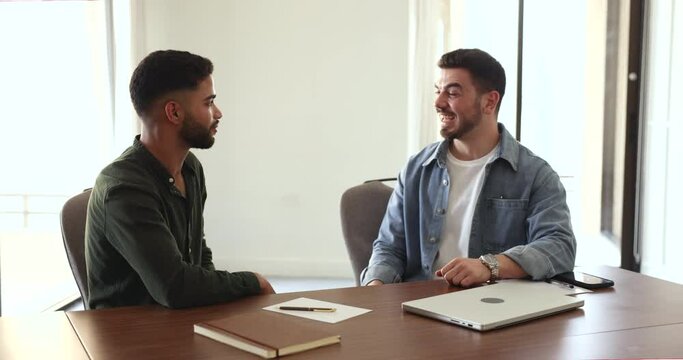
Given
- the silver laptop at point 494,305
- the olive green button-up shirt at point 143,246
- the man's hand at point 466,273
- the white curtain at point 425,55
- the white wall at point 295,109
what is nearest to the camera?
the silver laptop at point 494,305

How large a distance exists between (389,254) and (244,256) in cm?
311

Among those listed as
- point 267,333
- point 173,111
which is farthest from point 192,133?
point 267,333

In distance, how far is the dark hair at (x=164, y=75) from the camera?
1982mm

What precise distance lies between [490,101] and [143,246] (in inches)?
48.9

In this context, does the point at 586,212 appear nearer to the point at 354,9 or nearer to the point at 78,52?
the point at 354,9

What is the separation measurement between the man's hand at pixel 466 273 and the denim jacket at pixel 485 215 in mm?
198

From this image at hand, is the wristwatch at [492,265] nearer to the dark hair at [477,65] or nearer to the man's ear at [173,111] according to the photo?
the dark hair at [477,65]

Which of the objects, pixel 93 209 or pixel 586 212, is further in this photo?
pixel 586 212

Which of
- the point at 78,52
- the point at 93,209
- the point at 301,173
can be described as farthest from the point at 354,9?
the point at 93,209

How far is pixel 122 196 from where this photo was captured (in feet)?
5.75

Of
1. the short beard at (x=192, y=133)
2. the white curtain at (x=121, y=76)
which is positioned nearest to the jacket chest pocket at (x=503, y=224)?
the short beard at (x=192, y=133)

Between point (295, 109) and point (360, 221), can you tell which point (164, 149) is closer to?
point (360, 221)

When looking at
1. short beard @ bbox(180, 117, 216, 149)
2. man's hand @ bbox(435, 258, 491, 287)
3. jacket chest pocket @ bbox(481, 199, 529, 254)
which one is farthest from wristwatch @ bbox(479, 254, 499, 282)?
short beard @ bbox(180, 117, 216, 149)

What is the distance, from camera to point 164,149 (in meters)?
2.00
